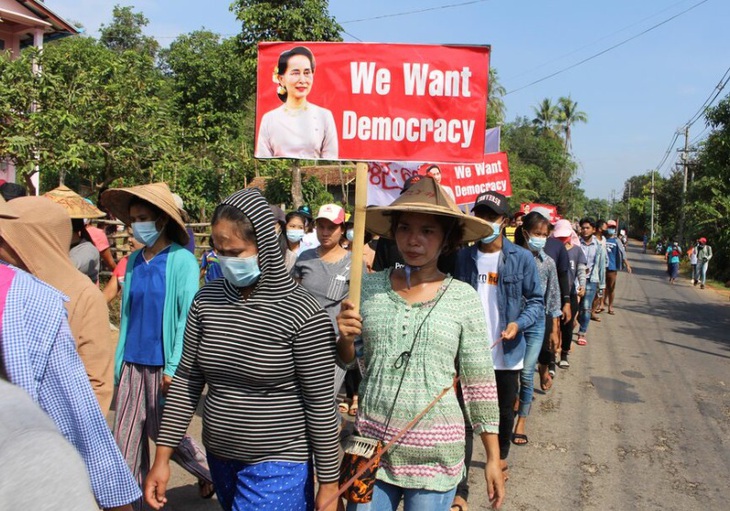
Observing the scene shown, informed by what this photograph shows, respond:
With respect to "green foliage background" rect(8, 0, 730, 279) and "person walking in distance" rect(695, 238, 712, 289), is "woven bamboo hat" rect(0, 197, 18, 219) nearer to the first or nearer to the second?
"green foliage background" rect(8, 0, 730, 279)

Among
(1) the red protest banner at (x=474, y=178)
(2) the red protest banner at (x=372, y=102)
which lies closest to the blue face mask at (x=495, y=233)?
(2) the red protest banner at (x=372, y=102)

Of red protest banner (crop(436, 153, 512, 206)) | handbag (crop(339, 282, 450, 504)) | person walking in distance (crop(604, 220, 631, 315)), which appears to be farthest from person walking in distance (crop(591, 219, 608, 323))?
handbag (crop(339, 282, 450, 504))

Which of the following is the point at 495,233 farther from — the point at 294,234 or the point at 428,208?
the point at 294,234

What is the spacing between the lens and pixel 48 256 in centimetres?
264

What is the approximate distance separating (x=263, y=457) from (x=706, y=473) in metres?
4.20

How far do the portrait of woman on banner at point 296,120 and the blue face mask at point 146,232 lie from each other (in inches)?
38.0

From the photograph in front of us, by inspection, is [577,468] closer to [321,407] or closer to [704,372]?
[321,407]

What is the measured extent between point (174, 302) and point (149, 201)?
56cm

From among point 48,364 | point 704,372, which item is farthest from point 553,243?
point 48,364

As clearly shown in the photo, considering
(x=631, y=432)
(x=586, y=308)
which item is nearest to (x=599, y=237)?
(x=586, y=308)

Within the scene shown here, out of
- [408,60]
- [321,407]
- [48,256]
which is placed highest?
[408,60]

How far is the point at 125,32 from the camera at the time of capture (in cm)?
5325

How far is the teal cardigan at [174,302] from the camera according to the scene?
3.61 meters

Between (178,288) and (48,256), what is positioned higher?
(48,256)
